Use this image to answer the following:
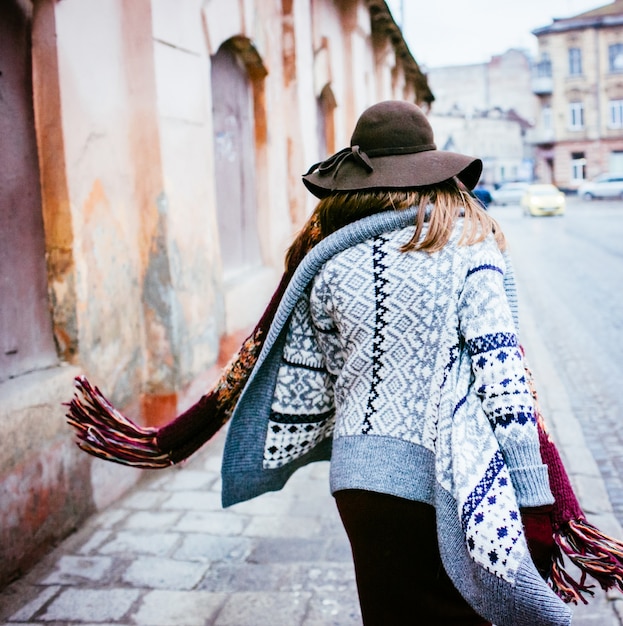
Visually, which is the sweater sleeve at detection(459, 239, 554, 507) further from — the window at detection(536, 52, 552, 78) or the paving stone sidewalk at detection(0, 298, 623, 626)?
the window at detection(536, 52, 552, 78)

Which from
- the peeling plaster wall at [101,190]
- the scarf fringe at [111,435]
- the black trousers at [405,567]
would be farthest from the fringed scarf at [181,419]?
the peeling plaster wall at [101,190]

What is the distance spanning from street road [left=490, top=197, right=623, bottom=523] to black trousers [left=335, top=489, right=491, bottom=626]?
2.49m

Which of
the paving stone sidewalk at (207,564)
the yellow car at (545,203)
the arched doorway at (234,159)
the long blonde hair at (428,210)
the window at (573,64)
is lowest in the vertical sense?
the paving stone sidewalk at (207,564)

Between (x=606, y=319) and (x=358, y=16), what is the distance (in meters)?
5.30

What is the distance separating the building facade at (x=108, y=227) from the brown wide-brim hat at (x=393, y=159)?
40 cm

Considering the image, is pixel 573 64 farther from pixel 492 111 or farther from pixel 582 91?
pixel 492 111

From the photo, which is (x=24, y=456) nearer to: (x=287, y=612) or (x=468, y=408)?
(x=287, y=612)

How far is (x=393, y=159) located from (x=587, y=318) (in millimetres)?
8438

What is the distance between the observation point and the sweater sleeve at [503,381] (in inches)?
69.1

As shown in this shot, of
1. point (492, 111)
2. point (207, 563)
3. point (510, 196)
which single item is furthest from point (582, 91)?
point (207, 563)

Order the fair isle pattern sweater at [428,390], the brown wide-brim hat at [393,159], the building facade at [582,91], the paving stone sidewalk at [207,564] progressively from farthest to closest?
the building facade at [582,91]
the paving stone sidewalk at [207,564]
the brown wide-brim hat at [393,159]
the fair isle pattern sweater at [428,390]

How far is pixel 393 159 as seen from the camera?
2.06 m

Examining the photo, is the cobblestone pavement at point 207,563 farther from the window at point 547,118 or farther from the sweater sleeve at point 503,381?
the window at point 547,118

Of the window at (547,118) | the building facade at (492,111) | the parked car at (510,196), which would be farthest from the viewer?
the building facade at (492,111)
